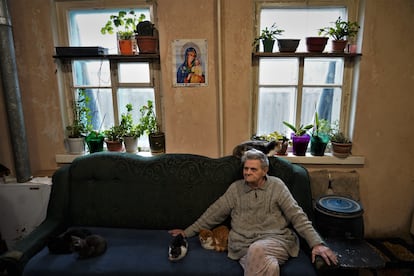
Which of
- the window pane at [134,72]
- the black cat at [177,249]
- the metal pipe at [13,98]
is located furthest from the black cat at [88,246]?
the window pane at [134,72]

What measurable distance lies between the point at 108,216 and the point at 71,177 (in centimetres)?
43

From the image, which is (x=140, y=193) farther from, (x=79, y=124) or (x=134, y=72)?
(x=134, y=72)

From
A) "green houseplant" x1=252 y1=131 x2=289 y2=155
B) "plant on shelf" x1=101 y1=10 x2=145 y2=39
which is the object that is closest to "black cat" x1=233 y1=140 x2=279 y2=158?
"green houseplant" x1=252 y1=131 x2=289 y2=155

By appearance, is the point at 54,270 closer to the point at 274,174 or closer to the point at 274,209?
the point at 274,209

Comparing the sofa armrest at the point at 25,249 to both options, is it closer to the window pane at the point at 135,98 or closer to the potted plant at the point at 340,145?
the window pane at the point at 135,98

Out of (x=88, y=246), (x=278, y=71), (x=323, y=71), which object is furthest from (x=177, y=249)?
(x=323, y=71)

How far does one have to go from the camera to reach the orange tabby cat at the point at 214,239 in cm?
182

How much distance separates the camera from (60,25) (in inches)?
96.3

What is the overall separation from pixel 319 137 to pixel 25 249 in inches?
90.5

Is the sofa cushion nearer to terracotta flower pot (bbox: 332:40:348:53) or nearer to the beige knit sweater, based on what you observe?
the beige knit sweater

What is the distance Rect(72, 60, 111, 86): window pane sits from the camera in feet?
8.34

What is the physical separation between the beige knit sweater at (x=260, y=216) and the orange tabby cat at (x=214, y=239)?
0.18 feet

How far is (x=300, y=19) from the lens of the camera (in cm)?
238

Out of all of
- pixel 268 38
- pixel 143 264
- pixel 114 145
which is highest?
pixel 268 38
